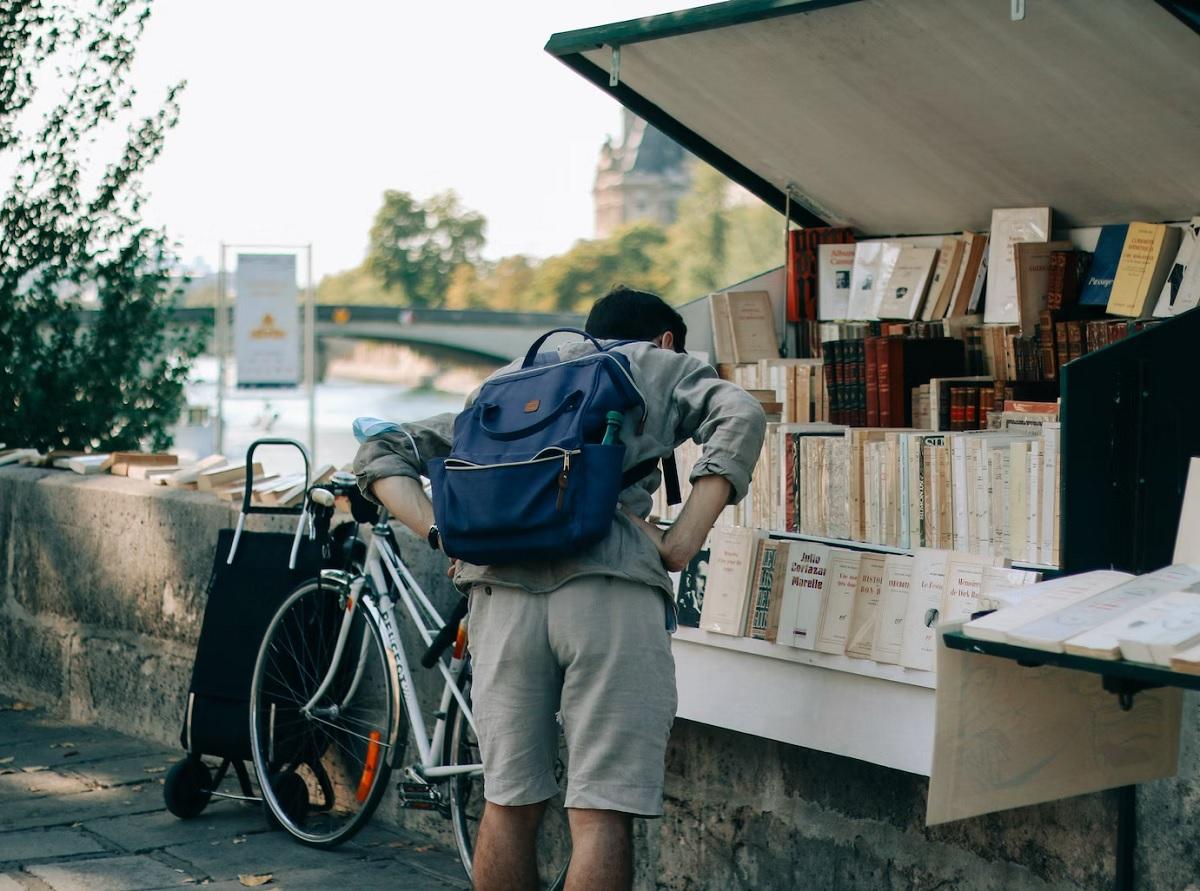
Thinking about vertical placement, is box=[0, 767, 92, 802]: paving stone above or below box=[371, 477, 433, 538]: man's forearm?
below

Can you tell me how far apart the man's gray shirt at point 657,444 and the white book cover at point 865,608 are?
0.72 m

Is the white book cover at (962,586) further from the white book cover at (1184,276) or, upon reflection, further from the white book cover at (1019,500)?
the white book cover at (1184,276)

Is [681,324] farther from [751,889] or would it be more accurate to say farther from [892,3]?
[751,889]

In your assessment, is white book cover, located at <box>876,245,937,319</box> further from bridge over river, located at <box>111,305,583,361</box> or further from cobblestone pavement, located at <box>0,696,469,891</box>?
bridge over river, located at <box>111,305,583,361</box>

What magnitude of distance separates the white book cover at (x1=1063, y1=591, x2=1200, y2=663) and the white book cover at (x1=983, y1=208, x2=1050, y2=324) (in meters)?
2.25

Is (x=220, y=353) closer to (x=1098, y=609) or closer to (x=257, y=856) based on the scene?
(x=257, y=856)

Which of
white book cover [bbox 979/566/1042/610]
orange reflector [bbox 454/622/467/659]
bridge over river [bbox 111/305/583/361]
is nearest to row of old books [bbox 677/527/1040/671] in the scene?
white book cover [bbox 979/566/1042/610]

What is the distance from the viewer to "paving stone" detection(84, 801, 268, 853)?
192 inches

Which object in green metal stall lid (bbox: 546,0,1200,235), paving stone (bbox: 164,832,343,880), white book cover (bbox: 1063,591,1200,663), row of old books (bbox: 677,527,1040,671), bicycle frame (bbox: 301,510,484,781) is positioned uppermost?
green metal stall lid (bbox: 546,0,1200,235)

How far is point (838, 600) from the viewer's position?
3783 millimetres

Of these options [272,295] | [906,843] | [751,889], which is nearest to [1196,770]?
[906,843]

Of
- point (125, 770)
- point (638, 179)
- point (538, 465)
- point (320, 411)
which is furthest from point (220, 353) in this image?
point (638, 179)

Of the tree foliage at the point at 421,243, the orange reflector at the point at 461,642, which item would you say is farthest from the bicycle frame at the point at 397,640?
the tree foliage at the point at 421,243

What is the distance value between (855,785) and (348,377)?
81.8m
